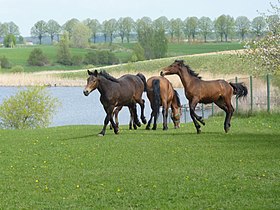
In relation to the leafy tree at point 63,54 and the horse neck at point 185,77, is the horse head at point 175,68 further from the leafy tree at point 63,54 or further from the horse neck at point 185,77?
the leafy tree at point 63,54

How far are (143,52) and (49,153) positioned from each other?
370ft

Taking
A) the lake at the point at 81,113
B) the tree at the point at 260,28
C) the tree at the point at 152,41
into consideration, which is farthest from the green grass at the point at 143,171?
the tree at the point at 152,41

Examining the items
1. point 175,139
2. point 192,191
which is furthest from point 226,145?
point 192,191

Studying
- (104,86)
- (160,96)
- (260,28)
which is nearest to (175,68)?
(104,86)

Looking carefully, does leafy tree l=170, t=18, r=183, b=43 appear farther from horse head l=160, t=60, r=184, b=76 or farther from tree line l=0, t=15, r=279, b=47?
horse head l=160, t=60, r=184, b=76

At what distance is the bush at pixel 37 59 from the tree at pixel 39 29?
59639 millimetres

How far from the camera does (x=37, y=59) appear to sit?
391ft

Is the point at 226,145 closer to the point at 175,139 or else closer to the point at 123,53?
the point at 175,139

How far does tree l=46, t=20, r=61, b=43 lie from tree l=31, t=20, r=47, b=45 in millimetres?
1069

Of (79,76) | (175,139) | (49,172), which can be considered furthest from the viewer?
(79,76)

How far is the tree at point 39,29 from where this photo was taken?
590 feet

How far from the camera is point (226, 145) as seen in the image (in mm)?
17781

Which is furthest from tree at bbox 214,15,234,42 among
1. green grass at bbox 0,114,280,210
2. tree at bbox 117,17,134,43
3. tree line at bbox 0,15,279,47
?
green grass at bbox 0,114,280,210

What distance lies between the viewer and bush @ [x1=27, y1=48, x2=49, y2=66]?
119 m
